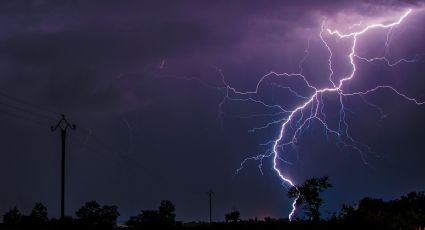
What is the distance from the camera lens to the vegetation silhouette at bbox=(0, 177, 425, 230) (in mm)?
21922

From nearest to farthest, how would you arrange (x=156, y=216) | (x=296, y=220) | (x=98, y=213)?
(x=296, y=220)
(x=156, y=216)
(x=98, y=213)

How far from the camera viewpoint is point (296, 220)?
77.3 ft

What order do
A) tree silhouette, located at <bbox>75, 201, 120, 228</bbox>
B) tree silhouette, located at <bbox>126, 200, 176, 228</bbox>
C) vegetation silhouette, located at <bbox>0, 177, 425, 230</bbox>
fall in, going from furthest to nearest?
tree silhouette, located at <bbox>75, 201, 120, 228</bbox>
tree silhouette, located at <bbox>126, 200, 176, 228</bbox>
vegetation silhouette, located at <bbox>0, 177, 425, 230</bbox>

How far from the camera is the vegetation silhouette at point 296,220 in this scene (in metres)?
21.9

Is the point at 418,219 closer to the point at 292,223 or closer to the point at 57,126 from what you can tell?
the point at 292,223

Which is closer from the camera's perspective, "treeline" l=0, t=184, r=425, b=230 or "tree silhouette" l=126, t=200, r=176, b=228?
"treeline" l=0, t=184, r=425, b=230

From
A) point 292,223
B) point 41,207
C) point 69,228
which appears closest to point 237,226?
point 292,223

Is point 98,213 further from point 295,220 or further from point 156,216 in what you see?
point 295,220

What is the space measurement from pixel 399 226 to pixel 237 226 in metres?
5.71

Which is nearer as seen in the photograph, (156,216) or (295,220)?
(295,220)

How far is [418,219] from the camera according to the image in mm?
23531

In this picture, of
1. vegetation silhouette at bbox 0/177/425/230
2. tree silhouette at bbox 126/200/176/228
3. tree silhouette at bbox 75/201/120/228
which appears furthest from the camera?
tree silhouette at bbox 75/201/120/228

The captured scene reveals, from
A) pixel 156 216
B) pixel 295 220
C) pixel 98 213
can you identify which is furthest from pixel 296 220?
pixel 98 213

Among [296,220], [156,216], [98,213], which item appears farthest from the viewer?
[98,213]
